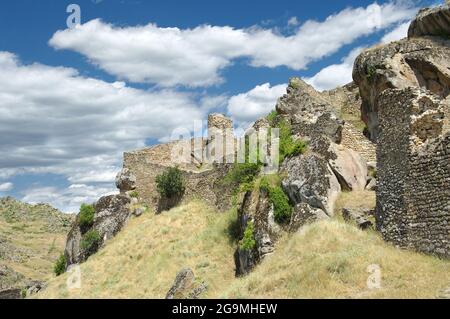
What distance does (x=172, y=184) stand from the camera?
3266 cm

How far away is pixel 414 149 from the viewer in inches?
600

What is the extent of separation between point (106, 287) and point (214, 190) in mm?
8454

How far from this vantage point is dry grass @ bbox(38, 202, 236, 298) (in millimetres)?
24500

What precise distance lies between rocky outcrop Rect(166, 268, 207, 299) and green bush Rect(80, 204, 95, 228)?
15569 millimetres

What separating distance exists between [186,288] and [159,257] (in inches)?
285

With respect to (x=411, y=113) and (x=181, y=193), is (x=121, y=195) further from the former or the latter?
(x=411, y=113)

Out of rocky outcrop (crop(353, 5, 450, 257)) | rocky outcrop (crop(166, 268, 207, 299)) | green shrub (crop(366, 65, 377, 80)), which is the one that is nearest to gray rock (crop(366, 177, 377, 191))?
rocky outcrop (crop(353, 5, 450, 257))

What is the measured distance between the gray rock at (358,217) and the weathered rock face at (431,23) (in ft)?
39.5

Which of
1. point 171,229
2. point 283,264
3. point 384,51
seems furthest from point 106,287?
point 384,51

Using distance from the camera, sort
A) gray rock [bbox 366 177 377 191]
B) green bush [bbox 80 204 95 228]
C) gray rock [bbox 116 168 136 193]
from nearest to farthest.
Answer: gray rock [bbox 366 177 377 191] < green bush [bbox 80 204 95 228] < gray rock [bbox 116 168 136 193]

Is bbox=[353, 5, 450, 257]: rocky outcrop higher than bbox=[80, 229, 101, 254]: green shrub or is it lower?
higher

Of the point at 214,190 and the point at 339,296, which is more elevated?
the point at 214,190

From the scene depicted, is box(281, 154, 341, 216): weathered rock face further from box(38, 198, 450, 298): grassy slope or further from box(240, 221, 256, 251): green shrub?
box(240, 221, 256, 251): green shrub

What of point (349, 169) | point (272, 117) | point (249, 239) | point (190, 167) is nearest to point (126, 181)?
point (190, 167)
